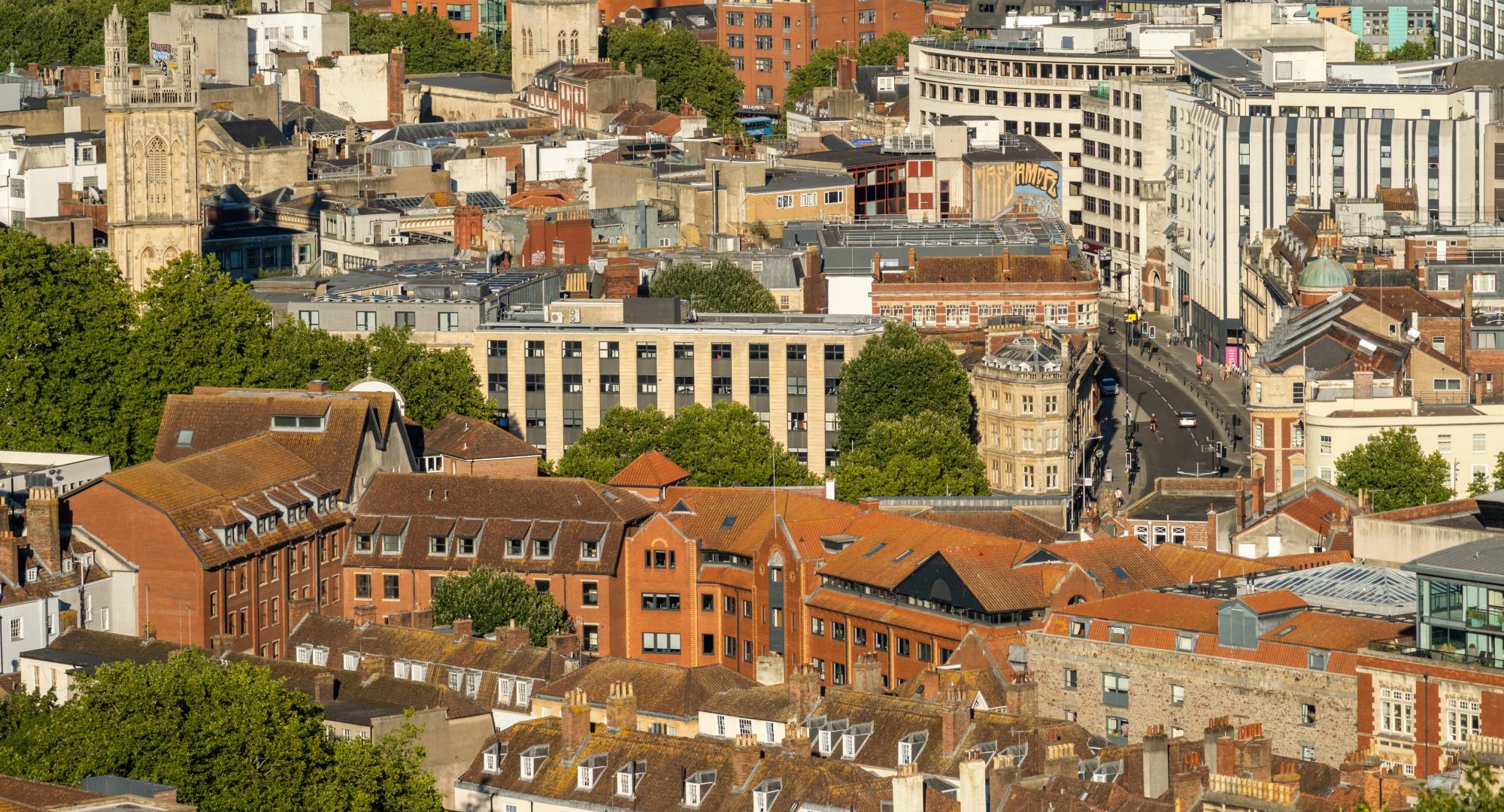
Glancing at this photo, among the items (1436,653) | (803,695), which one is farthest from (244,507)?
(1436,653)

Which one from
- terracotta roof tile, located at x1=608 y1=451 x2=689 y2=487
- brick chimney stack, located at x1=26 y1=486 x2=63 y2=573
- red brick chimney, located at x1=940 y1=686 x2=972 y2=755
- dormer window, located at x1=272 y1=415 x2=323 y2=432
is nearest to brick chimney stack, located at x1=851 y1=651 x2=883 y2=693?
red brick chimney, located at x1=940 y1=686 x2=972 y2=755

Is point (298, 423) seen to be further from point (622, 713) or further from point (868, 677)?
point (868, 677)

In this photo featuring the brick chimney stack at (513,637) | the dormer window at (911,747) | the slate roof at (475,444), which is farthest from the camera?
the slate roof at (475,444)

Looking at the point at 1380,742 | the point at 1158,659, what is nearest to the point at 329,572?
the point at 1158,659

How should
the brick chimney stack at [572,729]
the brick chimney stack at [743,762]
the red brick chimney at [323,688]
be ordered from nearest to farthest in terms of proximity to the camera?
the brick chimney stack at [743,762] → the brick chimney stack at [572,729] → the red brick chimney at [323,688]

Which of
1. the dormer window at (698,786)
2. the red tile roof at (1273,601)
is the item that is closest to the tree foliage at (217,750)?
the dormer window at (698,786)

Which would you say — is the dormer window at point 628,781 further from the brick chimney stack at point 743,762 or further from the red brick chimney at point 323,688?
the red brick chimney at point 323,688

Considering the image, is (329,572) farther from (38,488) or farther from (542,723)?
(542,723)
